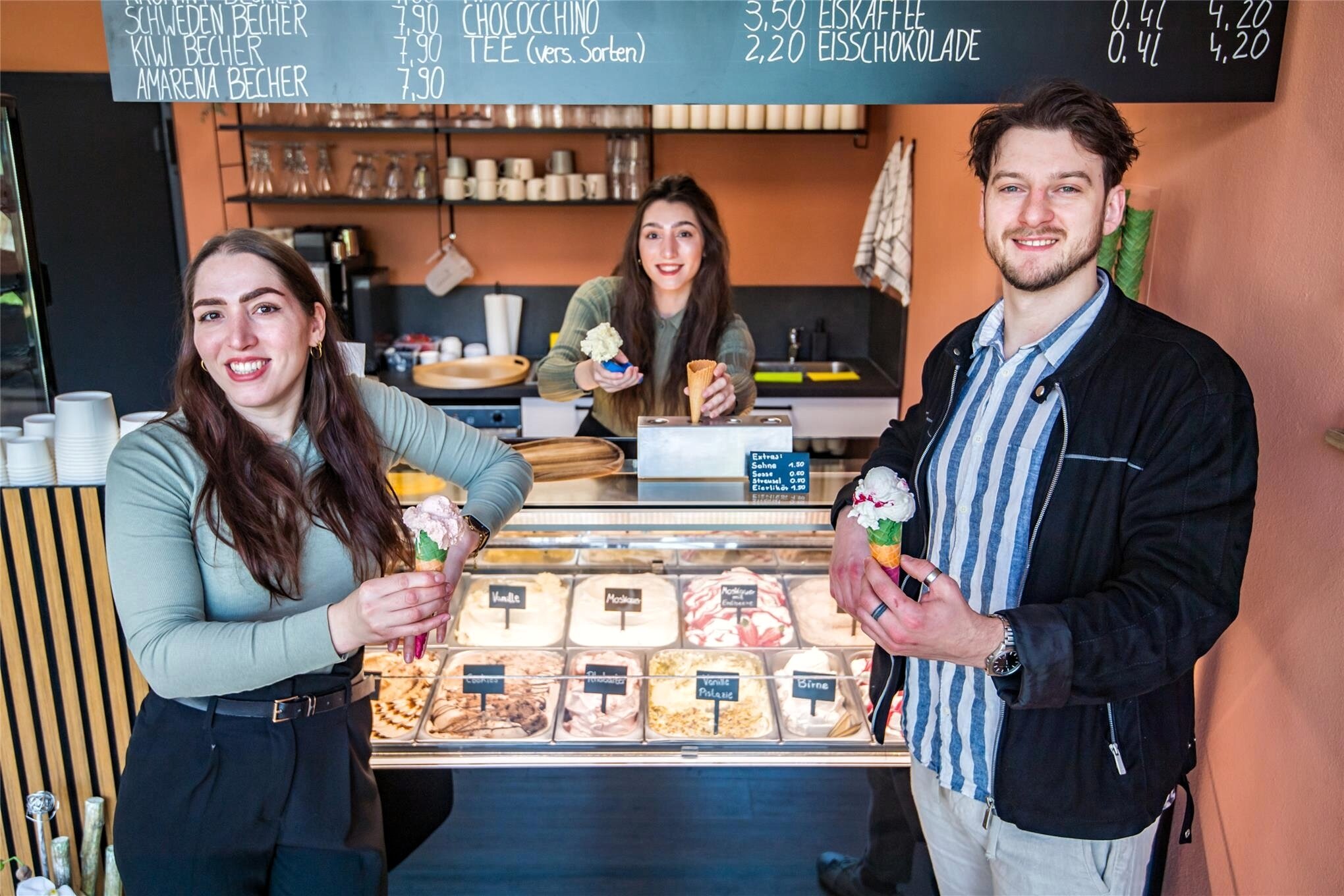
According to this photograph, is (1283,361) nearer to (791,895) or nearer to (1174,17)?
(1174,17)

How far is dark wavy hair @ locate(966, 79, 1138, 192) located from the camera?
5.84ft

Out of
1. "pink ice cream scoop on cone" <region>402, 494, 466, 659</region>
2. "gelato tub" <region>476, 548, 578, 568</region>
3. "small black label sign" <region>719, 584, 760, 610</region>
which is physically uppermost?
"pink ice cream scoop on cone" <region>402, 494, 466, 659</region>

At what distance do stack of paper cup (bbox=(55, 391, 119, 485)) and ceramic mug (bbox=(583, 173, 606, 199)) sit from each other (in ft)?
Result: 13.0

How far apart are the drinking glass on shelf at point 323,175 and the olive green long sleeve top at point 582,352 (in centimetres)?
291

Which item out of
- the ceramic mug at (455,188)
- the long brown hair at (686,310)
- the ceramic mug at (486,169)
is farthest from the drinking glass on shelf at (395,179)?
the long brown hair at (686,310)

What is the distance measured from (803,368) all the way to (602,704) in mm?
4028

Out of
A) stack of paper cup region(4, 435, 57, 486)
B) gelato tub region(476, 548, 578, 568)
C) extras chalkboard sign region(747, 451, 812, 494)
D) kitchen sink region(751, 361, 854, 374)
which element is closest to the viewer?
stack of paper cup region(4, 435, 57, 486)

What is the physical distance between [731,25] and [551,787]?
192 centimetres

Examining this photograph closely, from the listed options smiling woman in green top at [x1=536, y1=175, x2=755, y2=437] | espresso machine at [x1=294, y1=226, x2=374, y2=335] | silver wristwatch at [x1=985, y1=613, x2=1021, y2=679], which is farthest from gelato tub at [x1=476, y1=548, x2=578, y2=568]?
espresso machine at [x1=294, y1=226, x2=374, y2=335]

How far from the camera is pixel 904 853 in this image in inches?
104

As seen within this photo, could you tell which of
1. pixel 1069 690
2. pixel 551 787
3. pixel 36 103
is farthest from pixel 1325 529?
pixel 36 103

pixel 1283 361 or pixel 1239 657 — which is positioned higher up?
pixel 1283 361

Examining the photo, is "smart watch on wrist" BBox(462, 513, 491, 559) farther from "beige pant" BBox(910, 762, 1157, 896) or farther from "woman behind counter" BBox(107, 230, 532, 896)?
"beige pant" BBox(910, 762, 1157, 896)

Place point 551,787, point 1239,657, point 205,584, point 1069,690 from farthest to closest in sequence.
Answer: point 551,787 < point 1239,657 < point 205,584 < point 1069,690
